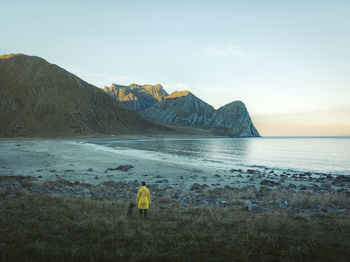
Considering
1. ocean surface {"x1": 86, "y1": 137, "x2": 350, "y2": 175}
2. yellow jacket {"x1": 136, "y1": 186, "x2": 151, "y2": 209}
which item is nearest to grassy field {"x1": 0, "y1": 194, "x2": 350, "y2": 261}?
yellow jacket {"x1": 136, "y1": 186, "x2": 151, "y2": 209}

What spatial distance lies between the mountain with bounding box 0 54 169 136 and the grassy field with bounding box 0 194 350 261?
13618 centimetres

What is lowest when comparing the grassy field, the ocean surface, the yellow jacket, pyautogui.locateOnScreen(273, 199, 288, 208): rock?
the ocean surface

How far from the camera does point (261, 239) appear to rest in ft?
28.9

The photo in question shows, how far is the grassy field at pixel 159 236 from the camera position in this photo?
23.5 ft

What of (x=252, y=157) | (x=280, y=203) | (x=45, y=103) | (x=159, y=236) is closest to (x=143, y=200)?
(x=159, y=236)

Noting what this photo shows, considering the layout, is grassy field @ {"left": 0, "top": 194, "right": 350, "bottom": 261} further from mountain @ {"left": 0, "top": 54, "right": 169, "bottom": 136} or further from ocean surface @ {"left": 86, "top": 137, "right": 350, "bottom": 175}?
mountain @ {"left": 0, "top": 54, "right": 169, "bottom": 136}

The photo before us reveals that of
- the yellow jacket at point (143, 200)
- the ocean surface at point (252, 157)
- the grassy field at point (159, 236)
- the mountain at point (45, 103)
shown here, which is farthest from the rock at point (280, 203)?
the mountain at point (45, 103)

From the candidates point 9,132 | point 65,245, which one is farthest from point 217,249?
point 9,132

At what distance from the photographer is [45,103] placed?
15250 cm

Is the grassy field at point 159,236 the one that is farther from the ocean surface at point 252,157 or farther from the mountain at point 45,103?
the mountain at point 45,103

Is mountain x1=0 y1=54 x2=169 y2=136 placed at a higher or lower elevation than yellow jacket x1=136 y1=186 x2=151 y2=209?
higher

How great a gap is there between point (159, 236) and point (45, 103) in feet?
551

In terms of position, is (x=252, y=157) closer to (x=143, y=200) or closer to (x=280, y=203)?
(x=280, y=203)

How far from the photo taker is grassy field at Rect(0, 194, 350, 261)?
7.16 m
